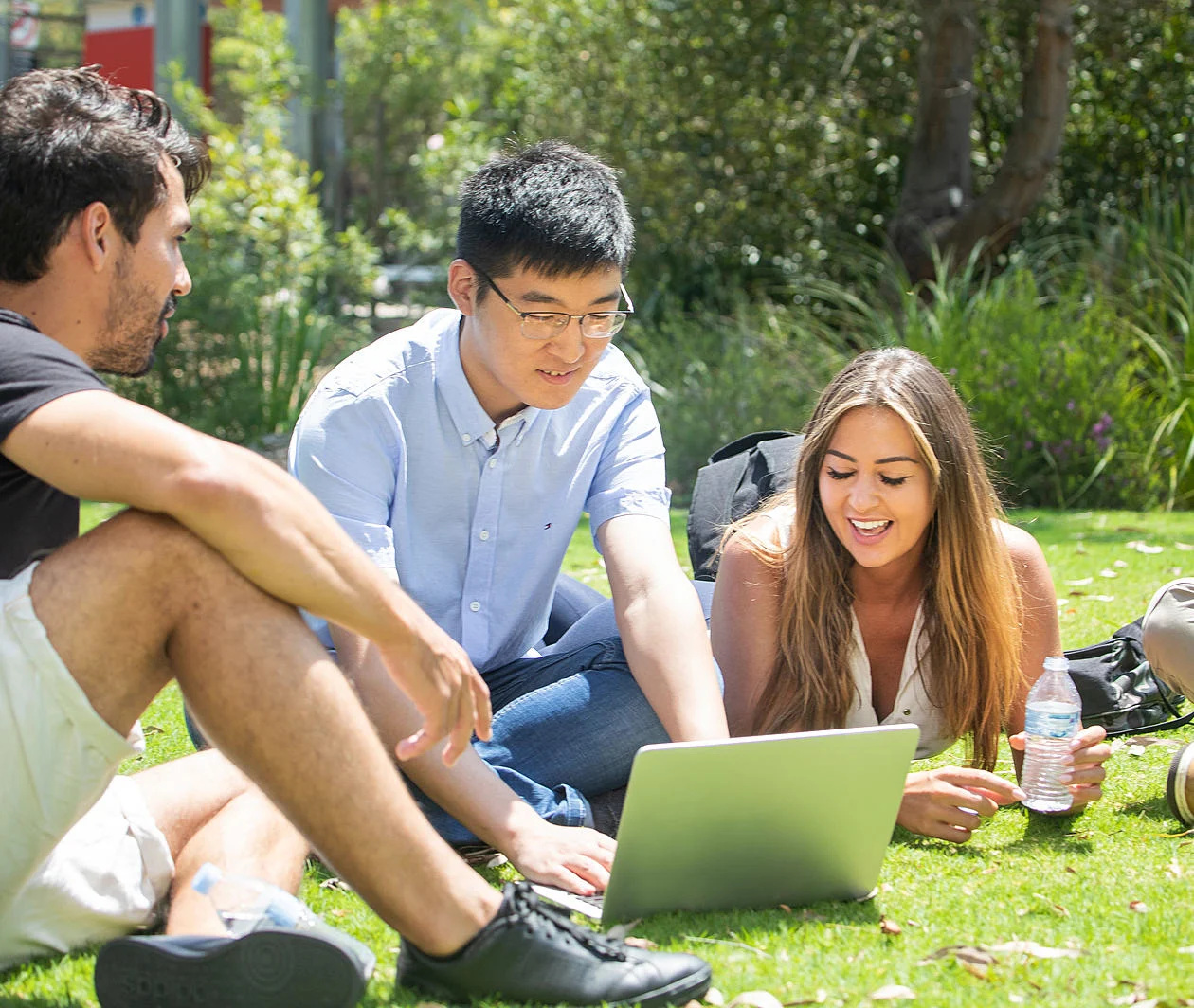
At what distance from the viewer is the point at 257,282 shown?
388 inches

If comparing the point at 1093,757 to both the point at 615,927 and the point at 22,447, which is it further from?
the point at 22,447

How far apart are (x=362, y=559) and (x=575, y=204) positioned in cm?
128

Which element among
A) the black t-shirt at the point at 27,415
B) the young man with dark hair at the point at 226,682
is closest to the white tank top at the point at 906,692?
the young man with dark hair at the point at 226,682

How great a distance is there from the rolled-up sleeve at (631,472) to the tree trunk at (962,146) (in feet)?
23.3

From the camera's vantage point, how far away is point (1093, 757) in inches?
126

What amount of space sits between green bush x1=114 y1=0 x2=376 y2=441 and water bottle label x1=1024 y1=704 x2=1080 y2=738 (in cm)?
697

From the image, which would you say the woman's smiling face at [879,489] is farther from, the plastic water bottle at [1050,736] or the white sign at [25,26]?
the white sign at [25,26]

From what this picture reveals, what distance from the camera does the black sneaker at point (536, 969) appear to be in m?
2.24

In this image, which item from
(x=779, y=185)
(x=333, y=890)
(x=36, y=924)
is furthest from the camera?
(x=779, y=185)

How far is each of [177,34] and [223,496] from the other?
11718 millimetres

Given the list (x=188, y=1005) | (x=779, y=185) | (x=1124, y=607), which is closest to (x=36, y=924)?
(x=188, y=1005)

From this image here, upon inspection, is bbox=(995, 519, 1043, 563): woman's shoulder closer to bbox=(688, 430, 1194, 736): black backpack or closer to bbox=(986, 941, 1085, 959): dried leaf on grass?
Answer: bbox=(688, 430, 1194, 736): black backpack

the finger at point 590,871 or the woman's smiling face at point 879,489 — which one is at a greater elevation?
the woman's smiling face at point 879,489

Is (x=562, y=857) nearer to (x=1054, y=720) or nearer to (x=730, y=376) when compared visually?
(x=1054, y=720)
